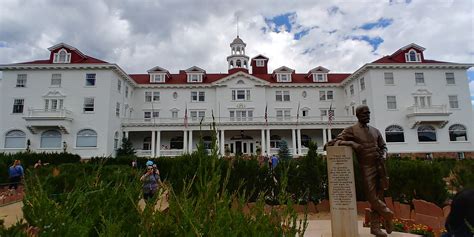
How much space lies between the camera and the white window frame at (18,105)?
108 feet

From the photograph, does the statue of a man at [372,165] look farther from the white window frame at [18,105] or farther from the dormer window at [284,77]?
the white window frame at [18,105]

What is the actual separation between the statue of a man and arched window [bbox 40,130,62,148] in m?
34.6

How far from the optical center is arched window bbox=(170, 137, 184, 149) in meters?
40.0

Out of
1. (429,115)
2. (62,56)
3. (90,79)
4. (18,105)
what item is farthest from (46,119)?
(429,115)

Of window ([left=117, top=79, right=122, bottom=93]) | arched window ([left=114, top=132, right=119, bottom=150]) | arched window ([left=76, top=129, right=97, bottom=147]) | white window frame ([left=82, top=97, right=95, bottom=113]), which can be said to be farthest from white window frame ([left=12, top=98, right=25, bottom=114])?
arched window ([left=114, top=132, right=119, bottom=150])

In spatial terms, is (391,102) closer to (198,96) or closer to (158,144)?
(198,96)

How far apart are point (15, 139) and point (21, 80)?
7.15 m

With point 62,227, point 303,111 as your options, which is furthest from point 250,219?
point 303,111

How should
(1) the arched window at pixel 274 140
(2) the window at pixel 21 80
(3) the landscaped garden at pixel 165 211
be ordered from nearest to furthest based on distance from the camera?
(3) the landscaped garden at pixel 165 211
(2) the window at pixel 21 80
(1) the arched window at pixel 274 140

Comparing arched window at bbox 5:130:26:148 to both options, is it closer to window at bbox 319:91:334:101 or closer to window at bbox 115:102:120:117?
window at bbox 115:102:120:117

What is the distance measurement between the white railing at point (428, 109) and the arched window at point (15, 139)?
45558 millimetres

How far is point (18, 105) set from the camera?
108 ft

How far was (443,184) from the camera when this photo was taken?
1059cm

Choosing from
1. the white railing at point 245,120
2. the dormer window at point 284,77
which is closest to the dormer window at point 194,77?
the white railing at point 245,120
